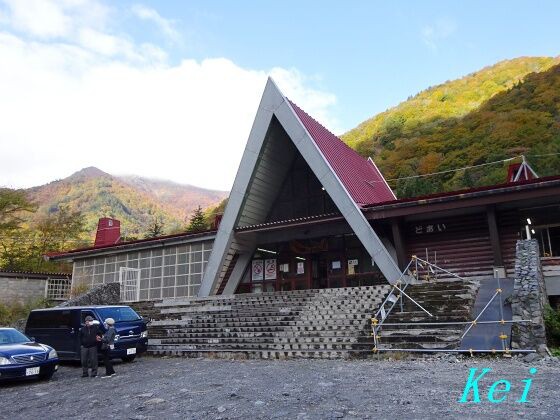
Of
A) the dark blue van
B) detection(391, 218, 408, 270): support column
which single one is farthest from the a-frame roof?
the dark blue van

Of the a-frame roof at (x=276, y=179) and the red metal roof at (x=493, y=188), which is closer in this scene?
the red metal roof at (x=493, y=188)

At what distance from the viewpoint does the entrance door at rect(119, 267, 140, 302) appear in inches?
969

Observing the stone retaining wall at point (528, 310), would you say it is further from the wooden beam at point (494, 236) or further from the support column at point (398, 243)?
the support column at point (398, 243)

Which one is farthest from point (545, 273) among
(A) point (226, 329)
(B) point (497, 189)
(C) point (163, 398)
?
(C) point (163, 398)

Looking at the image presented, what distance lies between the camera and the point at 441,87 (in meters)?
75.5

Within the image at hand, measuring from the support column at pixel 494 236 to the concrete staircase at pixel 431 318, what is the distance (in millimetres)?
2650

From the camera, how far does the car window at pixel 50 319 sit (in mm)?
13345

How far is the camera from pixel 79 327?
42.6 ft

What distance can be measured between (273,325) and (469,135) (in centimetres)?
3964

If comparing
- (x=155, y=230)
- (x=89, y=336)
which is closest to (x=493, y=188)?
(x=89, y=336)

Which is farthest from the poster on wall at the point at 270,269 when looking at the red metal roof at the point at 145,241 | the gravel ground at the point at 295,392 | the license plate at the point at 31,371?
the license plate at the point at 31,371

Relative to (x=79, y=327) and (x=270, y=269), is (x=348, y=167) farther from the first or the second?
(x=79, y=327)

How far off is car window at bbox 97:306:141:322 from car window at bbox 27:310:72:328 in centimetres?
110

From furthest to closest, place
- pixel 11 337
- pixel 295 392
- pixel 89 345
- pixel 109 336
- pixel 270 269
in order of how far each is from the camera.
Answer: pixel 270 269, pixel 11 337, pixel 109 336, pixel 89 345, pixel 295 392
